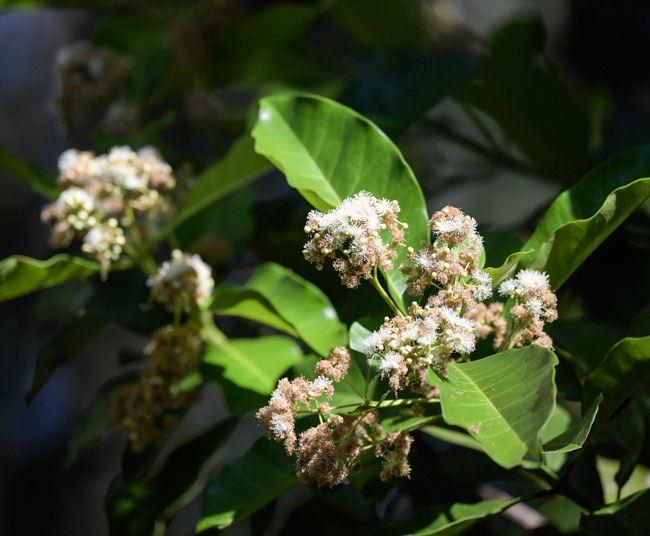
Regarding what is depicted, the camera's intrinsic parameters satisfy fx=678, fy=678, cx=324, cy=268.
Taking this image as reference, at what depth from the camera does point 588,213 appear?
0.80 meters

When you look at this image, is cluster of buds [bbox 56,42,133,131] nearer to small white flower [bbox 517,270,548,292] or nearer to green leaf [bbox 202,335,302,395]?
green leaf [bbox 202,335,302,395]

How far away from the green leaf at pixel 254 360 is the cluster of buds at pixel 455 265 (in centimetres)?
39

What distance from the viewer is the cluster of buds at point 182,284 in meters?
1.03

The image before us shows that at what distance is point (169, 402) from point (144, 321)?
0.22m

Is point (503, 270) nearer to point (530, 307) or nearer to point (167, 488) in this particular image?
point (530, 307)

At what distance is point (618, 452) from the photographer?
3.37 ft

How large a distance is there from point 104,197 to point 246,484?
0.54 m

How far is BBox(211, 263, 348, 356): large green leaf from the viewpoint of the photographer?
0.93 metres

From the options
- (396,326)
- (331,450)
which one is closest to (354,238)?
(396,326)

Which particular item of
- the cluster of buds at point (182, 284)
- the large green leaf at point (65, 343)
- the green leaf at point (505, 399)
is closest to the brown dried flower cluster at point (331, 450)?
the green leaf at point (505, 399)

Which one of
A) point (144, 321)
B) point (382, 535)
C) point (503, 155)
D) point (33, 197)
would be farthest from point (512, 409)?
point (33, 197)

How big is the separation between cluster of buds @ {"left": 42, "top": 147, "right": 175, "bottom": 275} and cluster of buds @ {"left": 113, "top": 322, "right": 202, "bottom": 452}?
0.16 meters

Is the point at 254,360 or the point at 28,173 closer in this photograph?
the point at 254,360

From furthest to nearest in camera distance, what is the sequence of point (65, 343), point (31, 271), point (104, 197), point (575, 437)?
point (65, 343) → point (104, 197) → point (31, 271) → point (575, 437)
